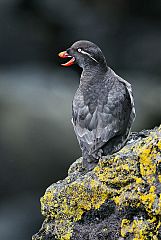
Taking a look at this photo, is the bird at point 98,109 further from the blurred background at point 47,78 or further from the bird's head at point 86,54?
the blurred background at point 47,78

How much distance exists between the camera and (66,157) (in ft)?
47.1

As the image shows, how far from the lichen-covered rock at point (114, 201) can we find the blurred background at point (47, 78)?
824 cm

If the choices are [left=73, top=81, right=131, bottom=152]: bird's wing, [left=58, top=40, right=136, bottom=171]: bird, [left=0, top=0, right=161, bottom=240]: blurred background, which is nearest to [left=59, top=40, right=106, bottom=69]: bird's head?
[left=58, top=40, right=136, bottom=171]: bird

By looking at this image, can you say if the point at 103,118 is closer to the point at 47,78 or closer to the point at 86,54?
the point at 86,54

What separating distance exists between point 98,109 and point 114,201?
2394 millimetres

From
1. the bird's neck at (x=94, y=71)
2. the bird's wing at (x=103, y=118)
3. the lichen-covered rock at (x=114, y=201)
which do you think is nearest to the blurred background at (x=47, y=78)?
the bird's neck at (x=94, y=71)

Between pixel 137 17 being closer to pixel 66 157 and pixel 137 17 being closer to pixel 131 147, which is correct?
pixel 66 157

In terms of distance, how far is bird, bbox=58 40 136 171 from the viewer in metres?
7.55

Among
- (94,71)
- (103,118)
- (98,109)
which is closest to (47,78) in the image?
(94,71)

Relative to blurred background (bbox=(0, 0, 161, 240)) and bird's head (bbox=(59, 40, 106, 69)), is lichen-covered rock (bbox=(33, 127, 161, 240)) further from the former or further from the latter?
blurred background (bbox=(0, 0, 161, 240))

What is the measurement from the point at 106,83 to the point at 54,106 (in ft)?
22.7

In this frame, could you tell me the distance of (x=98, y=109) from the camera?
7855 millimetres

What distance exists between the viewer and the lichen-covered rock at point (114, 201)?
5270 millimetres

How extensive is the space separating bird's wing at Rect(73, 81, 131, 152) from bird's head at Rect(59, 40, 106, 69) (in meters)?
0.59
